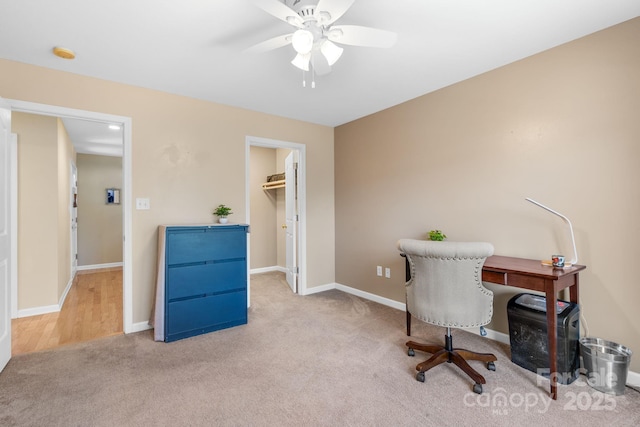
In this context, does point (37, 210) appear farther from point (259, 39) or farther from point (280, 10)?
point (280, 10)

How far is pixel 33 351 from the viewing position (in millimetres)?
2521

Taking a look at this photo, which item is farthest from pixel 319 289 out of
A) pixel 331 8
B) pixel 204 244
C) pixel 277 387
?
pixel 331 8

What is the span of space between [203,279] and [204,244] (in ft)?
1.09

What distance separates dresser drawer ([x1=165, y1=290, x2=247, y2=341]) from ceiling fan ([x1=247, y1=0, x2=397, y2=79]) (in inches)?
87.2

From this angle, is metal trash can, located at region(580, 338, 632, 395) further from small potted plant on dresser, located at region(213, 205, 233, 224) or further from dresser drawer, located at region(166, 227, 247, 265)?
small potted plant on dresser, located at region(213, 205, 233, 224)

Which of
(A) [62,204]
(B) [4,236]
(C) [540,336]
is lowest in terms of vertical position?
(C) [540,336]

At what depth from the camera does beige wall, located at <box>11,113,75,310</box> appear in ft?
11.1

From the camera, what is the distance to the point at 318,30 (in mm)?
1807

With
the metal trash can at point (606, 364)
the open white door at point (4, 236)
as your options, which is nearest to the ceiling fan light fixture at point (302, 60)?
the open white door at point (4, 236)

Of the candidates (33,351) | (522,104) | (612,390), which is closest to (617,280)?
(612,390)

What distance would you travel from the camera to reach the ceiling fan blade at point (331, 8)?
4.75 ft

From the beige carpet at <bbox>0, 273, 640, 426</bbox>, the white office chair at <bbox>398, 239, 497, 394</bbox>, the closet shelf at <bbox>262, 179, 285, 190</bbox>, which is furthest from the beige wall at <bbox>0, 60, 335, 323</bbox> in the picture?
the white office chair at <bbox>398, 239, 497, 394</bbox>

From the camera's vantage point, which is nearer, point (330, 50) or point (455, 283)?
point (330, 50)

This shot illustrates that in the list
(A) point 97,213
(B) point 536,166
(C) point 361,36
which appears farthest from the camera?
(A) point 97,213
